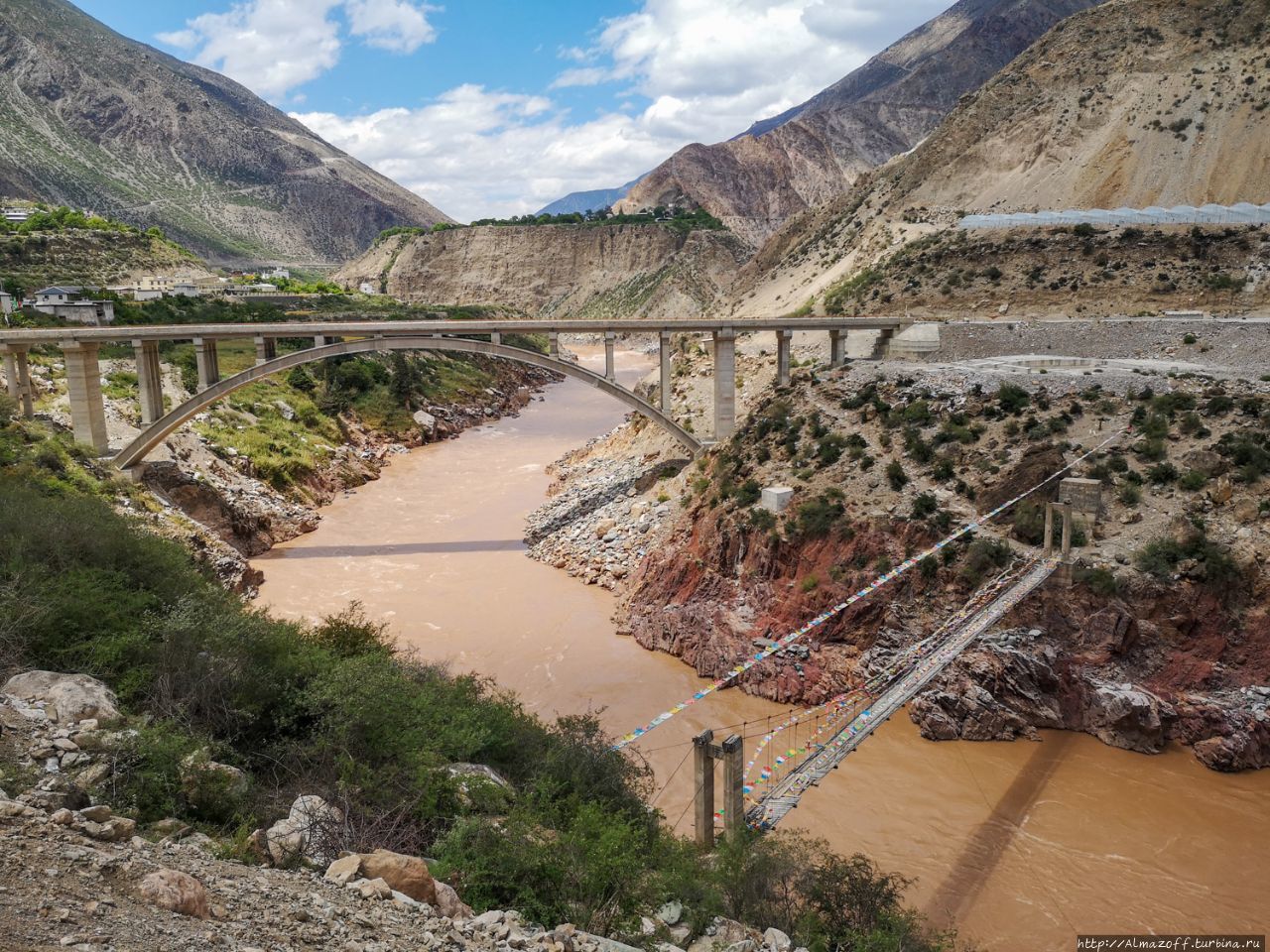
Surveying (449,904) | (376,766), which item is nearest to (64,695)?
(376,766)

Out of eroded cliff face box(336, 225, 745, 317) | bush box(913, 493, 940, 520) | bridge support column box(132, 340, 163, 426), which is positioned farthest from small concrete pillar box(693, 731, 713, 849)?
eroded cliff face box(336, 225, 745, 317)

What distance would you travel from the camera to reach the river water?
10688 mm

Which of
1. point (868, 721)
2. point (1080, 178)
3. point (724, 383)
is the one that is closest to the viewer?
point (868, 721)

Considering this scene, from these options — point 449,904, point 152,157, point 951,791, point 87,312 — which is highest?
point 152,157

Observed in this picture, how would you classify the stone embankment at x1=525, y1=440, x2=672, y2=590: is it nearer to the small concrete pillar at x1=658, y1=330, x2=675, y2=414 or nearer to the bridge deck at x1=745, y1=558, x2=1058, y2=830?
the small concrete pillar at x1=658, y1=330, x2=675, y2=414

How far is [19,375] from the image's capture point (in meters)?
23.0

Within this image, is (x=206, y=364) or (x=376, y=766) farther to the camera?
(x=206, y=364)

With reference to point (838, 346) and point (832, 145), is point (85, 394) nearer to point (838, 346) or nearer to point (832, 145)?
point (838, 346)

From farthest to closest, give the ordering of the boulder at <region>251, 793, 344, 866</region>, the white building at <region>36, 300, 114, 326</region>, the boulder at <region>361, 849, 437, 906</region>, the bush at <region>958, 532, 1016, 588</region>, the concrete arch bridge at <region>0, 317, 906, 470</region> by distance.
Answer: the white building at <region>36, 300, 114, 326</region>
the concrete arch bridge at <region>0, 317, 906, 470</region>
the bush at <region>958, 532, 1016, 588</region>
the boulder at <region>251, 793, 344, 866</region>
the boulder at <region>361, 849, 437, 906</region>

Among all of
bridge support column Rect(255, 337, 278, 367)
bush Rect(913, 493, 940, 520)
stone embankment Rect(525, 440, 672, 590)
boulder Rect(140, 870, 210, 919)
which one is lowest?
stone embankment Rect(525, 440, 672, 590)

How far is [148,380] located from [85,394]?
1541mm

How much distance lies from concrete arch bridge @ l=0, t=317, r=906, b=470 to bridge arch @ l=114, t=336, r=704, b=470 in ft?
0.09

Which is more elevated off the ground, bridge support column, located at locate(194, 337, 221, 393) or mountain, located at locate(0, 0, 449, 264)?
mountain, located at locate(0, 0, 449, 264)

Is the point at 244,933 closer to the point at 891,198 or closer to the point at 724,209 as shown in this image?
the point at 891,198
